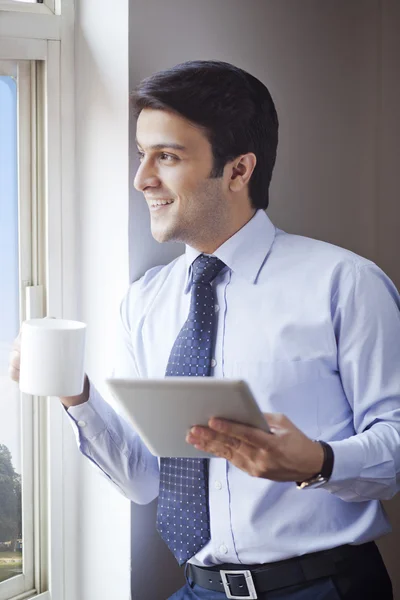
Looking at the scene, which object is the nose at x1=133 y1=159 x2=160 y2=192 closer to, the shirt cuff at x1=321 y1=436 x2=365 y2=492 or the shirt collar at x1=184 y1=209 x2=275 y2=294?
the shirt collar at x1=184 y1=209 x2=275 y2=294

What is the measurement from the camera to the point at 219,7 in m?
1.92

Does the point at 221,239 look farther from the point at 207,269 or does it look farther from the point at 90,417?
the point at 90,417

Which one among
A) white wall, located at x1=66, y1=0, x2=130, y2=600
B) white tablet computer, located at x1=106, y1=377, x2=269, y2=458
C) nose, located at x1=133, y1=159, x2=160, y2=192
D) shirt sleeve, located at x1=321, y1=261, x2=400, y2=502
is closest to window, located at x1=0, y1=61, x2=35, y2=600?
white wall, located at x1=66, y1=0, x2=130, y2=600

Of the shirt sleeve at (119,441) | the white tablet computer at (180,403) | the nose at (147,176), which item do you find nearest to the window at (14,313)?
the shirt sleeve at (119,441)

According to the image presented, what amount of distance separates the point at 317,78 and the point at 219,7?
0.35 meters

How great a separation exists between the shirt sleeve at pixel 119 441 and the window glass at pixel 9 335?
284 millimetres

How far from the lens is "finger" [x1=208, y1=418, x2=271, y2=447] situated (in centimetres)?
125

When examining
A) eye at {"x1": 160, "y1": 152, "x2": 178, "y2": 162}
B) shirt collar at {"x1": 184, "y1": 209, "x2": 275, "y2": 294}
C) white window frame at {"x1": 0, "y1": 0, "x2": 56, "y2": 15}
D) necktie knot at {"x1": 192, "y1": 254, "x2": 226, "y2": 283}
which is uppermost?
white window frame at {"x1": 0, "y1": 0, "x2": 56, "y2": 15}

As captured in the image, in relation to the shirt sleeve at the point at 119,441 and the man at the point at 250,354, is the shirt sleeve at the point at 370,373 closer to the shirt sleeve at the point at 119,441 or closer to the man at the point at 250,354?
the man at the point at 250,354

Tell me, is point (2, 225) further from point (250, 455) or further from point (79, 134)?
point (250, 455)

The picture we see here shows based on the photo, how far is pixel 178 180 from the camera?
5.26ft

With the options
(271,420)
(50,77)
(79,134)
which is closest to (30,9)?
(50,77)

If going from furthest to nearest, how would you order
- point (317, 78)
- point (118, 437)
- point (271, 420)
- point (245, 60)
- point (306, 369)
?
1. point (317, 78)
2. point (245, 60)
3. point (118, 437)
4. point (306, 369)
5. point (271, 420)

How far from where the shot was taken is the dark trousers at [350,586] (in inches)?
58.7
